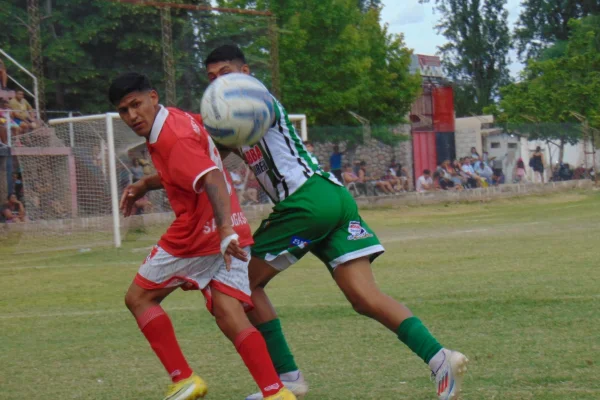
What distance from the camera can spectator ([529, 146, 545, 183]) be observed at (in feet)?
114

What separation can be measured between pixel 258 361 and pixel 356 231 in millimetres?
911

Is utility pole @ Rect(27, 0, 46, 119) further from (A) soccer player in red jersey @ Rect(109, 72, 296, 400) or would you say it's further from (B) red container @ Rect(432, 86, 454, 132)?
(B) red container @ Rect(432, 86, 454, 132)

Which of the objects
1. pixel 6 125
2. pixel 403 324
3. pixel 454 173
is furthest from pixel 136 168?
pixel 454 173

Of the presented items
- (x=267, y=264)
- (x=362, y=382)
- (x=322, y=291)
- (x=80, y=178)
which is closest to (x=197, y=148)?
(x=267, y=264)

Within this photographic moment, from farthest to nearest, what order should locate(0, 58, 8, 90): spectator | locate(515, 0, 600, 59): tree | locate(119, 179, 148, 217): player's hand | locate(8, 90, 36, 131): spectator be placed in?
locate(515, 0, 600, 59): tree → locate(0, 58, 8, 90): spectator → locate(8, 90, 36, 131): spectator → locate(119, 179, 148, 217): player's hand

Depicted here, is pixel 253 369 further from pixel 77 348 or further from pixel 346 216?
pixel 77 348

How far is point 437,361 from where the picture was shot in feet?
16.5

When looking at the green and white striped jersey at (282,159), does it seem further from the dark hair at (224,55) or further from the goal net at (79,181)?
the goal net at (79,181)

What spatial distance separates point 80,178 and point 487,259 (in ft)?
31.4

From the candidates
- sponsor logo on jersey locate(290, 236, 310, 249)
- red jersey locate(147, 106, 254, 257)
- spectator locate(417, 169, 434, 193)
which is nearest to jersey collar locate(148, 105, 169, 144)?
red jersey locate(147, 106, 254, 257)

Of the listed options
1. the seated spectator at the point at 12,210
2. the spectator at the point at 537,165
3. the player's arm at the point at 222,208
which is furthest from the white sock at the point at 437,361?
the spectator at the point at 537,165

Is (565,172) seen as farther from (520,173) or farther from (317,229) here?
(317,229)

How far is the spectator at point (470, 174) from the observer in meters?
32.7

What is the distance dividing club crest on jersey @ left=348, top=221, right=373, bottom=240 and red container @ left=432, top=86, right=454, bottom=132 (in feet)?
182
